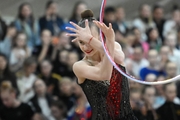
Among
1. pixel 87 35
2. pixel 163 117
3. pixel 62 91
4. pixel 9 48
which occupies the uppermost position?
pixel 87 35

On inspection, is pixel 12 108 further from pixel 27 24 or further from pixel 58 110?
pixel 27 24

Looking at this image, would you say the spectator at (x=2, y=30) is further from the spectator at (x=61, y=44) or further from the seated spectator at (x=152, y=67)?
the seated spectator at (x=152, y=67)

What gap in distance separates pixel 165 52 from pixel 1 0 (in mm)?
2989

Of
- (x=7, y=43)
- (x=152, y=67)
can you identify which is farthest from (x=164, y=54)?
(x=7, y=43)

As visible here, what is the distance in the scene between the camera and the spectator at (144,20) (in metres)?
9.26

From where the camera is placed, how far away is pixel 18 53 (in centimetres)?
757

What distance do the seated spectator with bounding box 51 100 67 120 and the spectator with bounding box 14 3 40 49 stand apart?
4.45 ft

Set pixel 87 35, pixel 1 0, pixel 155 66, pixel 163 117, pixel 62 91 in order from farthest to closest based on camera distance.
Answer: pixel 1 0
pixel 155 66
pixel 62 91
pixel 163 117
pixel 87 35

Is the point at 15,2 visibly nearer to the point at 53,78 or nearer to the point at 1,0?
the point at 1,0

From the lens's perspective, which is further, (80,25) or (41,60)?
(41,60)

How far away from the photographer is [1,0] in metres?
8.88

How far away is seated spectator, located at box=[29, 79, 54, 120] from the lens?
23.5ft

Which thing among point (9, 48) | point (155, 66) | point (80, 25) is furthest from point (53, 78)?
point (80, 25)

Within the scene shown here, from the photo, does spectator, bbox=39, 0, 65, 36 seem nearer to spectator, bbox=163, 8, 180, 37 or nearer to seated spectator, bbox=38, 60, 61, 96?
seated spectator, bbox=38, 60, 61, 96
